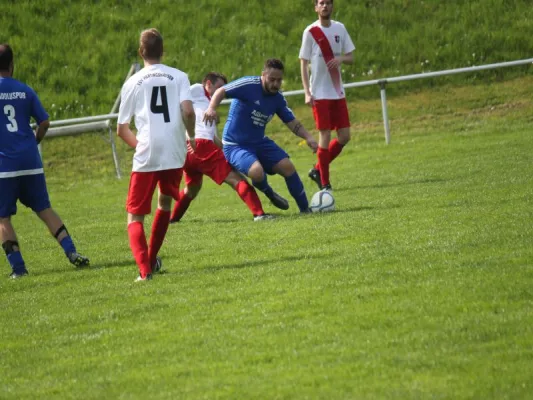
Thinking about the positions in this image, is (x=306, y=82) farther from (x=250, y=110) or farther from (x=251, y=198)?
(x=251, y=198)

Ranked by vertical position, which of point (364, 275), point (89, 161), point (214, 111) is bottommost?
point (89, 161)

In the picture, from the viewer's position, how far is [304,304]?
754 cm

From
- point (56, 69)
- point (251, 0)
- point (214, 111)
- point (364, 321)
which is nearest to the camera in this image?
point (364, 321)

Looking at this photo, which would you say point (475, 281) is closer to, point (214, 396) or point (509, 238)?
point (509, 238)

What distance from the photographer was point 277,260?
945 centimetres

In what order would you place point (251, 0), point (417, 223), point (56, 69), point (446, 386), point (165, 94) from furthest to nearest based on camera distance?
point (251, 0) → point (56, 69) → point (417, 223) → point (165, 94) → point (446, 386)

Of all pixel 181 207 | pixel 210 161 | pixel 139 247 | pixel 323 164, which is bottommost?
pixel 181 207

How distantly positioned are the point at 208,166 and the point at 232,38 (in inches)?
567

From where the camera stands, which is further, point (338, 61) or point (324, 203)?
point (338, 61)

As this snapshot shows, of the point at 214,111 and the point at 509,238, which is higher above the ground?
the point at 214,111

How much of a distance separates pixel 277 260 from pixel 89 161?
13.2 m

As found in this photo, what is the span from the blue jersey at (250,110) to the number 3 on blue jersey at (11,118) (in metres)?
2.68

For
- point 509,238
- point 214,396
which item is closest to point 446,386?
point 214,396

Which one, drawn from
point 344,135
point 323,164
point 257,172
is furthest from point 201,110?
point 344,135
